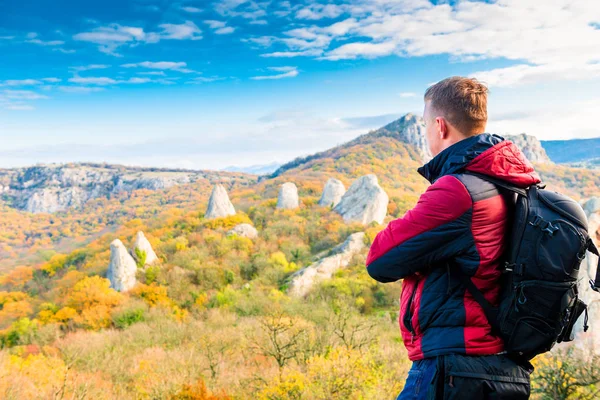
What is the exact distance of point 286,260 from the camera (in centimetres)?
3491

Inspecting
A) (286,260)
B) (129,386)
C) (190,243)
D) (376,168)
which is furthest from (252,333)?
(376,168)

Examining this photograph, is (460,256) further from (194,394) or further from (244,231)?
(244,231)

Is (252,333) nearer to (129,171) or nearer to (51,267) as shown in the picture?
(51,267)

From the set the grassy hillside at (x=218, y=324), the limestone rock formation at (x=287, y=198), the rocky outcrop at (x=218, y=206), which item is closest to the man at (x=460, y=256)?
the grassy hillside at (x=218, y=324)

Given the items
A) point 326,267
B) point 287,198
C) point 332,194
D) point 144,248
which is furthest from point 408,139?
point 144,248

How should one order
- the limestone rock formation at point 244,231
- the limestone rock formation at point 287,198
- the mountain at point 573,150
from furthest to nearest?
1. the mountain at point 573,150
2. the limestone rock formation at point 287,198
3. the limestone rock formation at point 244,231

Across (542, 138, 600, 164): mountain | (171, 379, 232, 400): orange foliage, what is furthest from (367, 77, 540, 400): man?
(542, 138, 600, 164): mountain

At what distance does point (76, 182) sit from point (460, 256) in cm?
17739

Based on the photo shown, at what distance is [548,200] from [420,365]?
48.2 inches

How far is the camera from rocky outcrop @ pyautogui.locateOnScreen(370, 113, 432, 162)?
106 m

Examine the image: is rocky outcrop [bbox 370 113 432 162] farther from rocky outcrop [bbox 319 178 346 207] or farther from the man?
the man

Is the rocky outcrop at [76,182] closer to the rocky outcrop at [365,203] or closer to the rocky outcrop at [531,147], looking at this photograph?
the rocky outcrop at [365,203]

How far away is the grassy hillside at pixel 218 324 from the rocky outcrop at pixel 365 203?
2.08 meters

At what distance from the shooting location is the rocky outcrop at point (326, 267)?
2856cm
